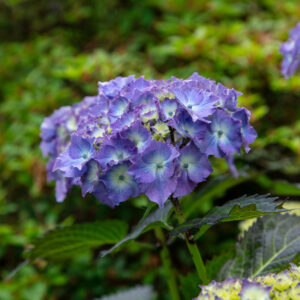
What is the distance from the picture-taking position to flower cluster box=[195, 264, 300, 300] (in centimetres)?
71

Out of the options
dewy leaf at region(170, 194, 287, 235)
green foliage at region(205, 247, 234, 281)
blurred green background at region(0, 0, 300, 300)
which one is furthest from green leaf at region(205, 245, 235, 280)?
blurred green background at region(0, 0, 300, 300)

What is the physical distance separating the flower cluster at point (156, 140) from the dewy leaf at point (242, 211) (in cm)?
8

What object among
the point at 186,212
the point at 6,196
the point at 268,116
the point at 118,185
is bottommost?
the point at 6,196

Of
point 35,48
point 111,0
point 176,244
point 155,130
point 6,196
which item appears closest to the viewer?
point 155,130

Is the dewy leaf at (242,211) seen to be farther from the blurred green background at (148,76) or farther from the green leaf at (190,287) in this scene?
the blurred green background at (148,76)

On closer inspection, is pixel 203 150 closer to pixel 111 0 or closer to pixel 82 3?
pixel 111 0

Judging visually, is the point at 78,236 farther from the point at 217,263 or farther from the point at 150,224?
→ the point at 217,263

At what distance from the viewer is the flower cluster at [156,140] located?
0.85 m

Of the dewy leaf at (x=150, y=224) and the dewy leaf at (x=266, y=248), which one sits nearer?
the dewy leaf at (x=150, y=224)

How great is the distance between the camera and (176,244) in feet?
7.05

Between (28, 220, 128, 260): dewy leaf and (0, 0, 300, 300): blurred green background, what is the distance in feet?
2.16

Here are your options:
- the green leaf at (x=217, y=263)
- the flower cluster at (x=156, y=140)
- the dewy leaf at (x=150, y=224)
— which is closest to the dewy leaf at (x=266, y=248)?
the green leaf at (x=217, y=263)

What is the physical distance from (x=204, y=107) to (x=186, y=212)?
47cm

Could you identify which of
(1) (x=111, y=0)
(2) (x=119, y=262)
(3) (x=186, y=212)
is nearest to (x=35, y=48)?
(1) (x=111, y=0)
